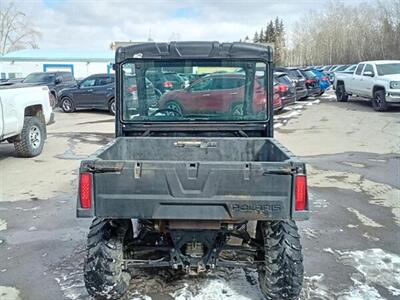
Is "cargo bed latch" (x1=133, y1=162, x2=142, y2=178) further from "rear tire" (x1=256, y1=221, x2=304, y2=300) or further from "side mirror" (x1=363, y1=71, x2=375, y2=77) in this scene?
"side mirror" (x1=363, y1=71, x2=375, y2=77)

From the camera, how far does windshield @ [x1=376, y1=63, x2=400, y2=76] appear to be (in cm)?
1674

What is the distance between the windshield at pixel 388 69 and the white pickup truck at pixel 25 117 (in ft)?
42.3

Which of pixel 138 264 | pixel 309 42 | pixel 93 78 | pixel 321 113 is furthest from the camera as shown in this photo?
pixel 309 42

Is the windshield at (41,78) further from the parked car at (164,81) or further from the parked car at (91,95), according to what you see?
the parked car at (164,81)

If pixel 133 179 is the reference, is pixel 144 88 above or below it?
above

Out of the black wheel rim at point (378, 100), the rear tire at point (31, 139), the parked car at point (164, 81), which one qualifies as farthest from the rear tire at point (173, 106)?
the black wheel rim at point (378, 100)

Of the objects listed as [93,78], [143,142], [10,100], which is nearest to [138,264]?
[143,142]

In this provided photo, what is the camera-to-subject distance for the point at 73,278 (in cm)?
403

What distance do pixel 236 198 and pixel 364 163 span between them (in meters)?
6.78

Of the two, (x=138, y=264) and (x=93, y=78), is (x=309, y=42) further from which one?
(x=138, y=264)

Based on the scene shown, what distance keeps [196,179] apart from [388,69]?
16296mm

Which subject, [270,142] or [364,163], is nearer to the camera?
[270,142]

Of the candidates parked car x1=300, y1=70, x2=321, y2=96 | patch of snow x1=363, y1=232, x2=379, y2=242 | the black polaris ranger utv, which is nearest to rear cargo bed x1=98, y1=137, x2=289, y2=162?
the black polaris ranger utv

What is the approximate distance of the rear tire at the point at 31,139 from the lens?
30.1ft
